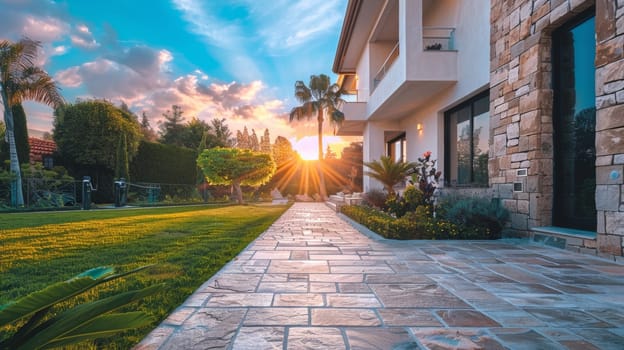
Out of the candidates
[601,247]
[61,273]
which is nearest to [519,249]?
[601,247]

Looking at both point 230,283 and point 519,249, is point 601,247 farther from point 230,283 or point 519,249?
point 230,283

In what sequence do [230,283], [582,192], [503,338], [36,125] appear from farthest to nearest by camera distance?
1. [36,125]
2. [582,192]
3. [230,283]
4. [503,338]

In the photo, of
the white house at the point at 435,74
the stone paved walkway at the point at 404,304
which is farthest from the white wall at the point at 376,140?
the stone paved walkway at the point at 404,304

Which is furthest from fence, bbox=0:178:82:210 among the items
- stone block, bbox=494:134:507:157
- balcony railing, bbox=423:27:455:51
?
stone block, bbox=494:134:507:157

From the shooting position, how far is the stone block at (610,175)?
3529 millimetres

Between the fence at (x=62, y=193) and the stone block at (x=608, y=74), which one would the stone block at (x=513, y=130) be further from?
the fence at (x=62, y=193)

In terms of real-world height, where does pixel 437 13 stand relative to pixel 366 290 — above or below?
above

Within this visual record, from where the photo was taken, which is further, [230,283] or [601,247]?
Answer: [601,247]

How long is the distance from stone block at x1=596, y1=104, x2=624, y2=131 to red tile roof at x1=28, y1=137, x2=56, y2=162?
16304mm

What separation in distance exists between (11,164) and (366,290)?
1298 cm

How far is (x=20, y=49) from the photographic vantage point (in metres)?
10.4

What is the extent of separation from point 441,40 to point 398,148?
5.96 metres

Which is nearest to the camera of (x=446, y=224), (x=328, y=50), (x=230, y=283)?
(x=230, y=283)

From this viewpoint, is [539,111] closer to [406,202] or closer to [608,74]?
[608,74]
